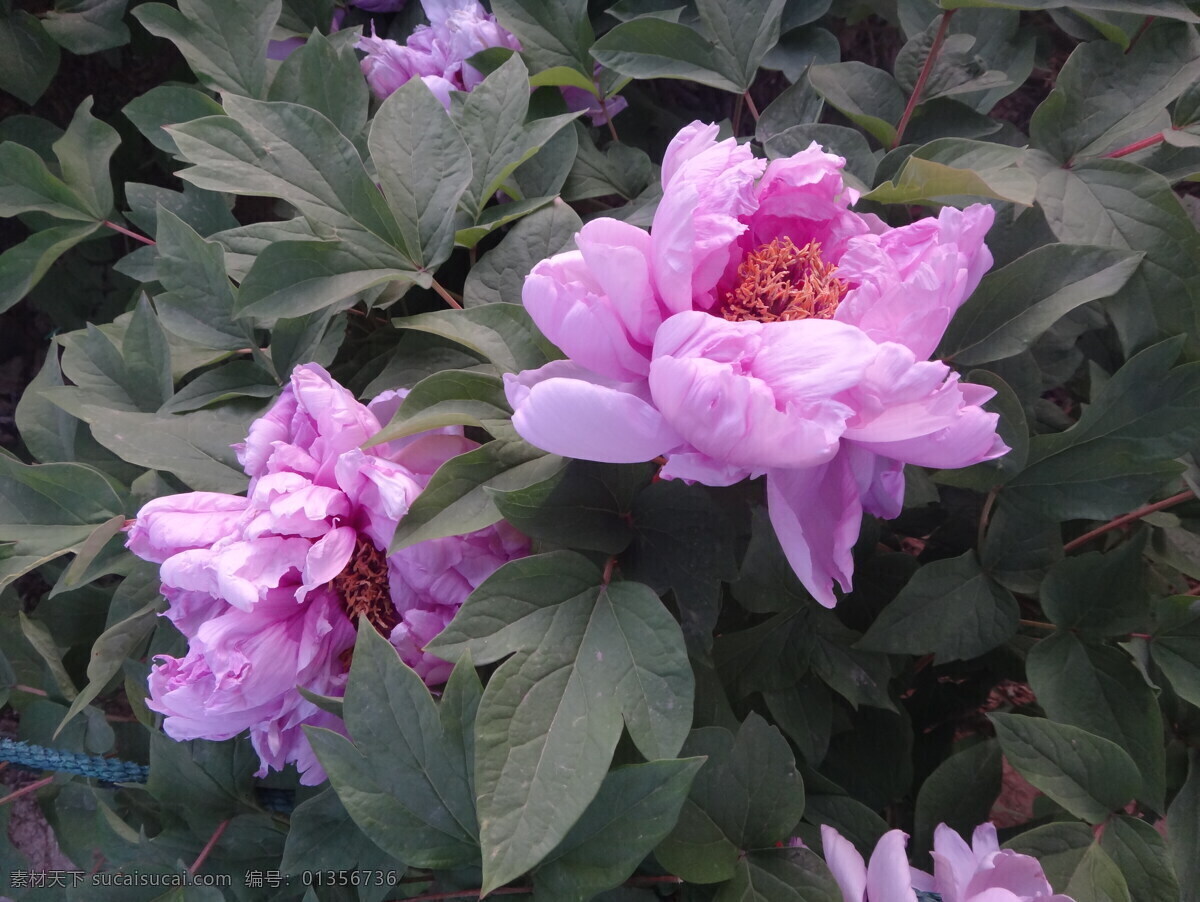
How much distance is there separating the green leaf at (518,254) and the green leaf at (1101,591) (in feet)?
1.33

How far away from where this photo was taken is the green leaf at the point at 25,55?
0.94 m

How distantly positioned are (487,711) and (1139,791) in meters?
0.41

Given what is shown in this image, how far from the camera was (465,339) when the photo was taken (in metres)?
0.50

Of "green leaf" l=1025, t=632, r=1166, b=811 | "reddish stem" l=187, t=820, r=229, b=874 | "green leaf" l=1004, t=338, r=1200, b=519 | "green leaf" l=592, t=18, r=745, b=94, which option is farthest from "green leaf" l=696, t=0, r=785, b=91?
"reddish stem" l=187, t=820, r=229, b=874

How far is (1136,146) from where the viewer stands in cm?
59

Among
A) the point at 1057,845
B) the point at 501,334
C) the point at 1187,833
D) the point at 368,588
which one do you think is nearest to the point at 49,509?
the point at 368,588

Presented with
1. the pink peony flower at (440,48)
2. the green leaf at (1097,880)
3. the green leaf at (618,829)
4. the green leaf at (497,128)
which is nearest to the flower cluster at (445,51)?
the pink peony flower at (440,48)

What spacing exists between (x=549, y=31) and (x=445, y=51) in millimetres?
101

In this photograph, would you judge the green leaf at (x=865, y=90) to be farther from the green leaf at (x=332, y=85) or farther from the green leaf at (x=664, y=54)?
the green leaf at (x=332, y=85)

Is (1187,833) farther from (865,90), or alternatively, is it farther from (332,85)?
(332,85)

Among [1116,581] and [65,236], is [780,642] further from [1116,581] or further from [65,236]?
[65,236]

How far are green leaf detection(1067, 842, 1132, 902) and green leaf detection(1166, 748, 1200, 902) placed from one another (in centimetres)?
7

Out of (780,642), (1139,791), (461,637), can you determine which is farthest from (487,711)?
(1139,791)

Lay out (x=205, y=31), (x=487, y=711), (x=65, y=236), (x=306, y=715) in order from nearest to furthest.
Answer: (x=487, y=711) < (x=306, y=715) < (x=205, y=31) < (x=65, y=236)
